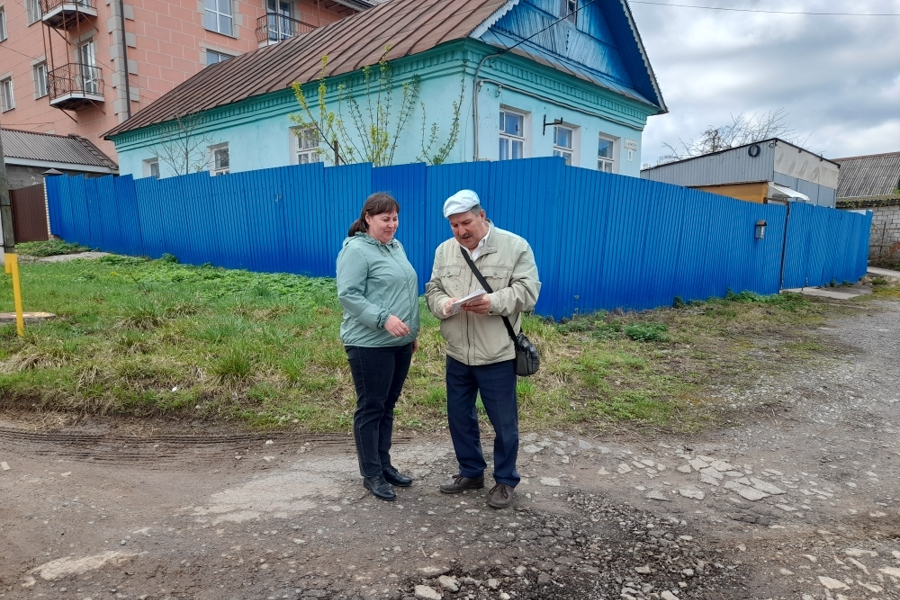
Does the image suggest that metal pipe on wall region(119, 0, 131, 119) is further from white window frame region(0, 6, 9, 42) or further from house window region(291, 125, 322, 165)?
house window region(291, 125, 322, 165)

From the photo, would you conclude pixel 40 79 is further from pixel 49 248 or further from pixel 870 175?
pixel 870 175

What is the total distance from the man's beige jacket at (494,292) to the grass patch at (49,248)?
14.8 meters

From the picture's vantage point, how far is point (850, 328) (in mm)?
8430

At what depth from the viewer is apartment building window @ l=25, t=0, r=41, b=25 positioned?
71.7 ft

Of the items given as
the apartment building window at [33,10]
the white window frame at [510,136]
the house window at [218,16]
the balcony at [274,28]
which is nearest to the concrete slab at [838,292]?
the white window frame at [510,136]

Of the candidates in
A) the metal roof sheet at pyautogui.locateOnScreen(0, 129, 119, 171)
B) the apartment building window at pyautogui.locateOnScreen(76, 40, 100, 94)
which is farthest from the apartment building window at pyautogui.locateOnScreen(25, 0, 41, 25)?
the metal roof sheet at pyautogui.locateOnScreen(0, 129, 119, 171)

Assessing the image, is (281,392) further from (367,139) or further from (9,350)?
(367,139)

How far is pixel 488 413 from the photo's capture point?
2.98 metres

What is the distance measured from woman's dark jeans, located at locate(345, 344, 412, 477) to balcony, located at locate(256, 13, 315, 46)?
76.3ft

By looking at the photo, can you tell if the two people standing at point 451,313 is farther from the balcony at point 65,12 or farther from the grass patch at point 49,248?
the balcony at point 65,12

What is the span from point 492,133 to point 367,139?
7.95 feet

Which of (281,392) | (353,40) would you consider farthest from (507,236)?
(353,40)

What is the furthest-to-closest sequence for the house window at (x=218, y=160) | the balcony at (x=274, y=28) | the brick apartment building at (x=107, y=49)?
the balcony at (x=274, y=28)
the brick apartment building at (x=107, y=49)
the house window at (x=218, y=160)

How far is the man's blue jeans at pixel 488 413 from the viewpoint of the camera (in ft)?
9.60
